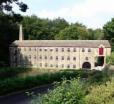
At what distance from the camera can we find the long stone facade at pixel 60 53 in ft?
310

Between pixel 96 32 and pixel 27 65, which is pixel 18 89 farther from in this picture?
pixel 96 32

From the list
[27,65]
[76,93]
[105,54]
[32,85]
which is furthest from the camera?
[27,65]

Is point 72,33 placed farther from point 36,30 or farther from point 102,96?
point 102,96

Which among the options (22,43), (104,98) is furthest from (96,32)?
(104,98)

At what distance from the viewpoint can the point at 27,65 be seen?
4033 inches

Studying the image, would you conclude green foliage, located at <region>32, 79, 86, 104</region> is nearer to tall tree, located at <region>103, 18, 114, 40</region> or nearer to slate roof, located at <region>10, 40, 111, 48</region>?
slate roof, located at <region>10, 40, 111, 48</region>

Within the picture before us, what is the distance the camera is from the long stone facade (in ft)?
310

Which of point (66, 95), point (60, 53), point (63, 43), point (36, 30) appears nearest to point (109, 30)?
point (63, 43)

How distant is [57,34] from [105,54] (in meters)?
36.4

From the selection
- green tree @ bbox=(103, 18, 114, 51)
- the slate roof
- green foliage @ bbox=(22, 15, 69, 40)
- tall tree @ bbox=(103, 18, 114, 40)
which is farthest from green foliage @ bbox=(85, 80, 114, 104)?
green foliage @ bbox=(22, 15, 69, 40)

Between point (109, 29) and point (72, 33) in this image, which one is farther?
point (72, 33)

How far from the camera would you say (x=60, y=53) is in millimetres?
99000

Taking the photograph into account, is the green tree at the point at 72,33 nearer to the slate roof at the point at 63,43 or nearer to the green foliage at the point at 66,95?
the slate roof at the point at 63,43

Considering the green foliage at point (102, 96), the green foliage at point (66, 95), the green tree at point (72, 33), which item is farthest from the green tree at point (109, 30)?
the green foliage at point (66, 95)
